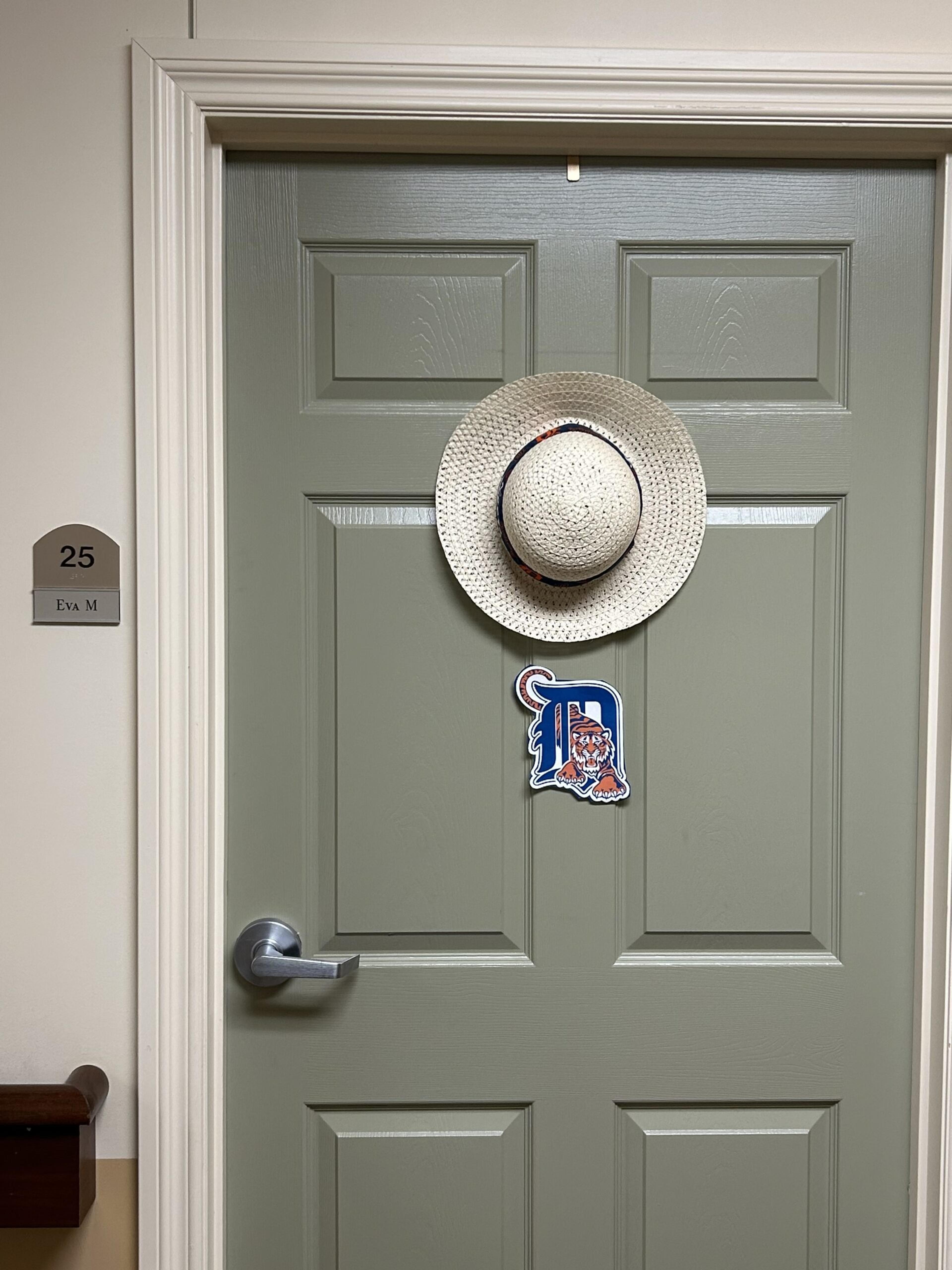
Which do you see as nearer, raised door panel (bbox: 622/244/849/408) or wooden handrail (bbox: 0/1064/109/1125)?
wooden handrail (bbox: 0/1064/109/1125)

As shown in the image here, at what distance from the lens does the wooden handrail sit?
989mm

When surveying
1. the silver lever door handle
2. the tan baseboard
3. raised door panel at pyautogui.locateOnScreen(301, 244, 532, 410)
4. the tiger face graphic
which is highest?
raised door panel at pyautogui.locateOnScreen(301, 244, 532, 410)

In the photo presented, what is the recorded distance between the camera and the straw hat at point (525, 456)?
114 cm

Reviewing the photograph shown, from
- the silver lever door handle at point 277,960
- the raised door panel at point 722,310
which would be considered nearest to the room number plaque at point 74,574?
the silver lever door handle at point 277,960

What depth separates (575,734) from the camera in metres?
1.16

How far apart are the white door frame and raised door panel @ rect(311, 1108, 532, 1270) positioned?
5.2 inches

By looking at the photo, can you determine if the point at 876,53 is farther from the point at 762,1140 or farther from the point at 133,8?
the point at 762,1140

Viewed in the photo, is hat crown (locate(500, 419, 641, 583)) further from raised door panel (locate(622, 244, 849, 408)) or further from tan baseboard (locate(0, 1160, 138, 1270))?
tan baseboard (locate(0, 1160, 138, 1270))

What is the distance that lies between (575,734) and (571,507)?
0.30 meters

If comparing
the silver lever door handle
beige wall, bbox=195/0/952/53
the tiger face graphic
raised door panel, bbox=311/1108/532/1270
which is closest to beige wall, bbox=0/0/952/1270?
beige wall, bbox=195/0/952/53

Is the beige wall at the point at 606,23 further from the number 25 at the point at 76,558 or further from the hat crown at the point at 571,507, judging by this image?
the number 25 at the point at 76,558

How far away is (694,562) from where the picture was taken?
115 cm

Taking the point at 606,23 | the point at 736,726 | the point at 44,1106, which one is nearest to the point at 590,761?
the point at 736,726

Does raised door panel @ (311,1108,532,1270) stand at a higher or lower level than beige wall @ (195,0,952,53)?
lower
